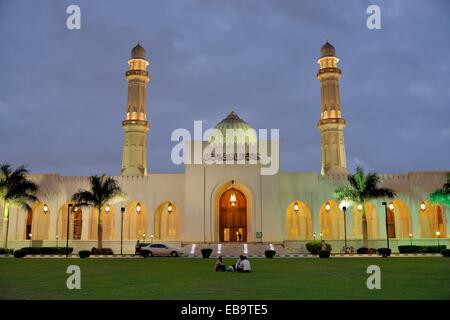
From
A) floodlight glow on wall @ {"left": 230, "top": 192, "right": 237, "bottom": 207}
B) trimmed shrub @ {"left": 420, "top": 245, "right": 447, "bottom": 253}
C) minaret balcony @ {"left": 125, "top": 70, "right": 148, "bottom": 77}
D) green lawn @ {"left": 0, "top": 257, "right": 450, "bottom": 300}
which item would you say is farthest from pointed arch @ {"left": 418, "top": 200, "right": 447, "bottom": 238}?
green lawn @ {"left": 0, "top": 257, "right": 450, "bottom": 300}

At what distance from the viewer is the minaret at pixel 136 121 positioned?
4300 cm

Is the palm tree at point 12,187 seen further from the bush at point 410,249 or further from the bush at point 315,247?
the bush at point 410,249

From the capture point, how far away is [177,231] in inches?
1715

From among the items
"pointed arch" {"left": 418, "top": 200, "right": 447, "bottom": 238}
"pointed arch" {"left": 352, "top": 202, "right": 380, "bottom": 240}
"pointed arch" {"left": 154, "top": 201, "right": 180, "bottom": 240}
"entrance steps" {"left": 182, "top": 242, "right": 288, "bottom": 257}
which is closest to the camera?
"entrance steps" {"left": 182, "top": 242, "right": 288, "bottom": 257}

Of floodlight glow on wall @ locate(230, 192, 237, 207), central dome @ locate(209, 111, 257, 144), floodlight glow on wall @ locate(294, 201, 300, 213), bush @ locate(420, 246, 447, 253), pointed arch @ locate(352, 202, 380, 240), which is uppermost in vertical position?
central dome @ locate(209, 111, 257, 144)

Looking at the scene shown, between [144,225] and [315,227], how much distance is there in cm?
1373

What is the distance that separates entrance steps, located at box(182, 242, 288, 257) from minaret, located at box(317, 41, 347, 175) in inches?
380

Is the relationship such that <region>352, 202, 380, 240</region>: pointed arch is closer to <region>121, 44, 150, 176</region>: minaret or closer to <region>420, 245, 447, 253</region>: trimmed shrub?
<region>420, 245, 447, 253</region>: trimmed shrub

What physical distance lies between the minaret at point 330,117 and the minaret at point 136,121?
1489 cm

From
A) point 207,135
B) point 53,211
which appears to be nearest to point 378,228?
point 207,135

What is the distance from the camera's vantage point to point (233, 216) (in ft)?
138

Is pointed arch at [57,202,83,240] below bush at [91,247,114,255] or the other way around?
the other way around

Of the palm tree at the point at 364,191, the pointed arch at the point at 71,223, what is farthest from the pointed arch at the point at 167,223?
the palm tree at the point at 364,191

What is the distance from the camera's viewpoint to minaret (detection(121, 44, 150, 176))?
141 feet
